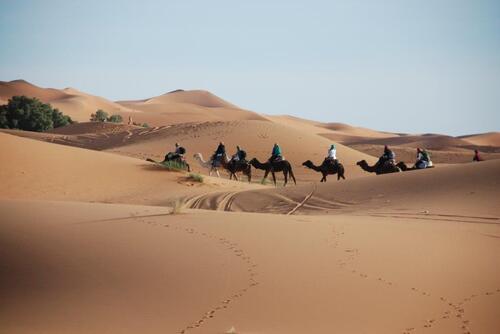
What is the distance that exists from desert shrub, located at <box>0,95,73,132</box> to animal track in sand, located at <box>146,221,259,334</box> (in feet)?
Answer: 186

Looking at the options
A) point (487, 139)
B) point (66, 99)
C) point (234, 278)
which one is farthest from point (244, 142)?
point (487, 139)

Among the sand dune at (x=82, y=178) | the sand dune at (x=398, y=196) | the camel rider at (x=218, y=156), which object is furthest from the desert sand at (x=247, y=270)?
the camel rider at (x=218, y=156)

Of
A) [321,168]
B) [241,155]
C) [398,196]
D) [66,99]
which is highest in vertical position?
[66,99]

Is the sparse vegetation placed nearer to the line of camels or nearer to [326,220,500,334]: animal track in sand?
the line of camels

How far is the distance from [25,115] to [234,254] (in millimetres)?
60011

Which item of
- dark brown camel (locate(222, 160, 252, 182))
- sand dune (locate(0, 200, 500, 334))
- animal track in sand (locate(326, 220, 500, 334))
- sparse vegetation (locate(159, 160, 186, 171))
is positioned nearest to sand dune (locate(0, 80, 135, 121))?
dark brown camel (locate(222, 160, 252, 182))

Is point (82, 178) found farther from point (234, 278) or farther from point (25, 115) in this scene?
point (25, 115)

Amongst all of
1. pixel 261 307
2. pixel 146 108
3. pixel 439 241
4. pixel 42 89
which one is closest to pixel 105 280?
pixel 261 307

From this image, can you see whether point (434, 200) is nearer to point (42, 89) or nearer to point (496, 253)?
A: point (496, 253)

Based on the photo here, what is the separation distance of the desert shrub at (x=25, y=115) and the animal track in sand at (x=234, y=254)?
186 feet

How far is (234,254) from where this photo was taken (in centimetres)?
749

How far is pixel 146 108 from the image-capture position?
407ft

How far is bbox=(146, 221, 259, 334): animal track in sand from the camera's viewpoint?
520 centimetres

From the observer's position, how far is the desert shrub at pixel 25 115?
6181 centimetres
